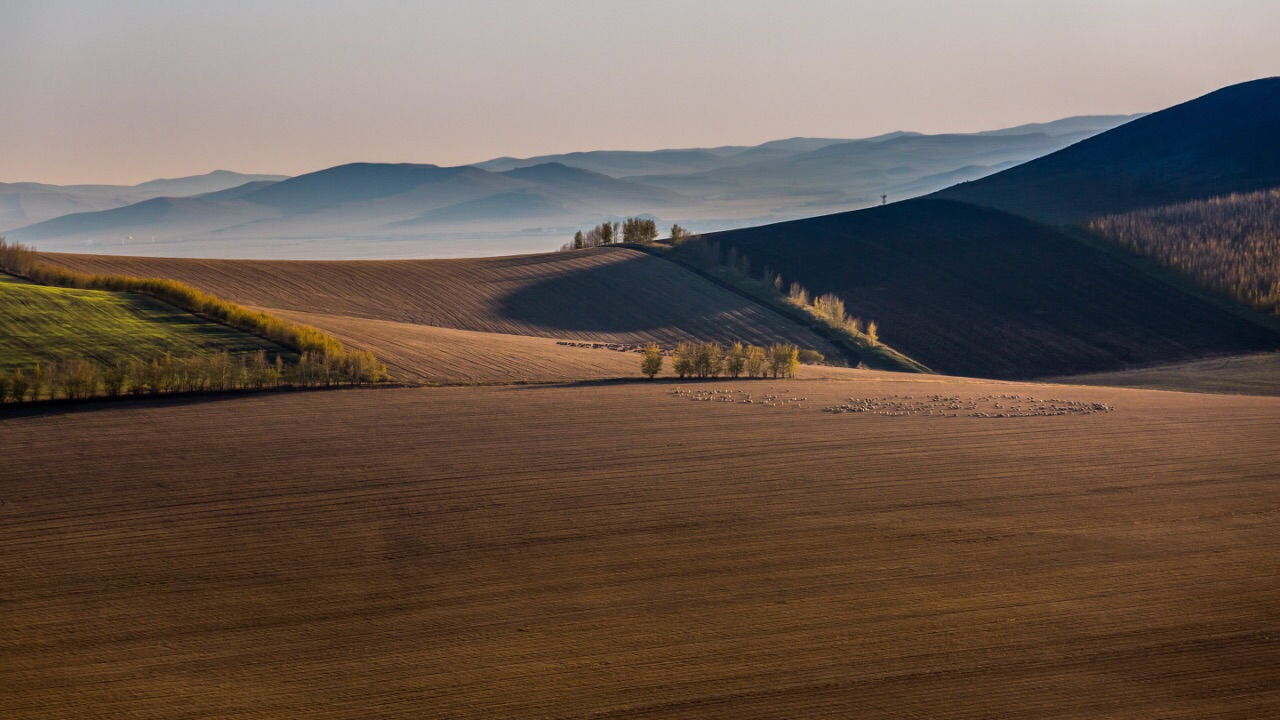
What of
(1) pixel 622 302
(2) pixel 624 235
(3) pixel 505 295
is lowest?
(1) pixel 622 302

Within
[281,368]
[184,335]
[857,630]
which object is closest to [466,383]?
[281,368]

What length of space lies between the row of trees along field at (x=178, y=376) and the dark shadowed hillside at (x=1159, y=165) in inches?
2794

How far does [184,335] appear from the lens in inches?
1540

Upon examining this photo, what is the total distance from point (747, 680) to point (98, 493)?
1570 centimetres

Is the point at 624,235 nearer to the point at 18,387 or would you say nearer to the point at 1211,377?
the point at 1211,377

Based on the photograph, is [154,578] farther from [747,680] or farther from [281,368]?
[281,368]

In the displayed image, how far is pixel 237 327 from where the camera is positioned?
41062 mm

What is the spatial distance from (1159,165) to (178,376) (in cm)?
10686

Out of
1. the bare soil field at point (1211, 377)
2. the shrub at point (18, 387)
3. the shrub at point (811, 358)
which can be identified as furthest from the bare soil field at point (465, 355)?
the bare soil field at point (1211, 377)

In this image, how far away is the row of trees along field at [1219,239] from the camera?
67562mm

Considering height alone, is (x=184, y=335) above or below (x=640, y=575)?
above

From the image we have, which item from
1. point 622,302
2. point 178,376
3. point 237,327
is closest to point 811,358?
point 622,302

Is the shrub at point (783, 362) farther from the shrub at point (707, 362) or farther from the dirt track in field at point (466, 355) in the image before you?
the dirt track in field at point (466, 355)

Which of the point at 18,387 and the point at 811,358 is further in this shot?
the point at 811,358
